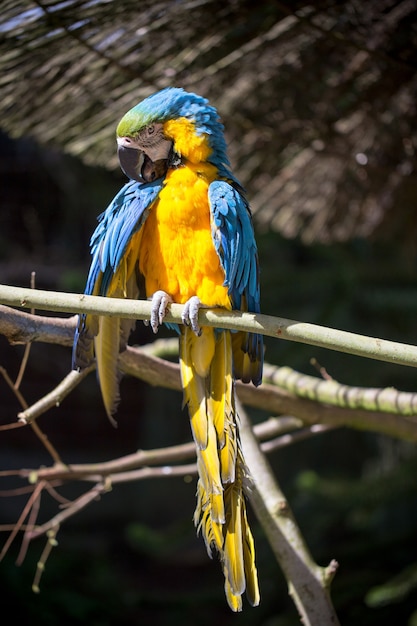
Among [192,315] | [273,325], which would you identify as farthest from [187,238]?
[273,325]

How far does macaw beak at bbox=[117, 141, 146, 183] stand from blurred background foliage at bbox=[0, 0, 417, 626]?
0.24 metres

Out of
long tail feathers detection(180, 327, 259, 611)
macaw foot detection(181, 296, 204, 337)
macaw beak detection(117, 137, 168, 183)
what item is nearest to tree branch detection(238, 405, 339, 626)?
long tail feathers detection(180, 327, 259, 611)

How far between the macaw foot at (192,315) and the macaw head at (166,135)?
203mm

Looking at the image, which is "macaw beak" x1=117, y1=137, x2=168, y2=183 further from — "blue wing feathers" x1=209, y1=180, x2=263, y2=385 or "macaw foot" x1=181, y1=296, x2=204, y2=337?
"macaw foot" x1=181, y1=296, x2=204, y2=337

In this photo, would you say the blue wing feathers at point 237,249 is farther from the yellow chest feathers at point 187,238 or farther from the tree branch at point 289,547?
the tree branch at point 289,547

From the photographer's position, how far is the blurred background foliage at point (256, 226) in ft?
3.55

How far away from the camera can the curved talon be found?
0.81m

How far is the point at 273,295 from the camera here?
76.3 inches

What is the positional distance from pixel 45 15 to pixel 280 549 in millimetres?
868

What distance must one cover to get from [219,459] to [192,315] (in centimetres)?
19

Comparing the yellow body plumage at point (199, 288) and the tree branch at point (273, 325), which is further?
the yellow body plumage at point (199, 288)

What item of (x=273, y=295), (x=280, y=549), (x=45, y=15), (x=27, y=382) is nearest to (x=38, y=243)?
(x=27, y=382)

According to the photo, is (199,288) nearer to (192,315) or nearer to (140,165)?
(192,315)

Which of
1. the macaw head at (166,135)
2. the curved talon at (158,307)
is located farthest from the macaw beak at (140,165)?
the curved talon at (158,307)
